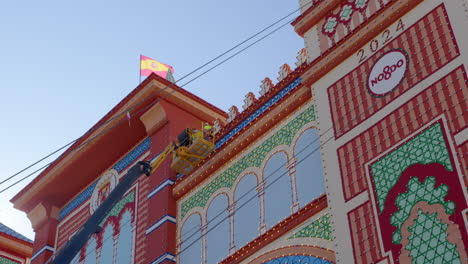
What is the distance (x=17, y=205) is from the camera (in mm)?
15867

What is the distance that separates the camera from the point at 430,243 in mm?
7531

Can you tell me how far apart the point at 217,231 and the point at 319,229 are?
240cm

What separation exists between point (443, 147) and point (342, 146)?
5.34 feet

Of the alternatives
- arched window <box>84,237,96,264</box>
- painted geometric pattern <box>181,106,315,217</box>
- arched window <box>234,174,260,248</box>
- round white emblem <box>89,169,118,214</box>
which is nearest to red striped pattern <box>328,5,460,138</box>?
painted geometric pattern <box>181,106,315,217</box>

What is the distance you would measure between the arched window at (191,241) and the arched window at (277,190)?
158 cm

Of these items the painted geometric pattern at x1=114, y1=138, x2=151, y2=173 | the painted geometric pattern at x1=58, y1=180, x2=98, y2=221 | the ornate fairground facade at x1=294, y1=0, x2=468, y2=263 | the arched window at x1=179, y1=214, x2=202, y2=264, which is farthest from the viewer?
the painted geometric pattern at x1=58, y1=180, x2=98, y2=221

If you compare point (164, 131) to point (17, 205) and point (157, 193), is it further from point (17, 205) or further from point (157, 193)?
point (17, 205)

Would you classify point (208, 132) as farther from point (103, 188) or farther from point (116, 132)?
point (103, 188)

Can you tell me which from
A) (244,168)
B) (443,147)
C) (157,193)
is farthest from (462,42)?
(157,193)

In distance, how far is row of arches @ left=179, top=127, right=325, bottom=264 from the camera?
9.99 m

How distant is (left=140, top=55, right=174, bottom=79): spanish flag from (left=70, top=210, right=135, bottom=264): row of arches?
3.53m

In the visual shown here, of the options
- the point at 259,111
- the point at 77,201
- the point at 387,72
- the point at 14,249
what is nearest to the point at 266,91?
the point at 259,111

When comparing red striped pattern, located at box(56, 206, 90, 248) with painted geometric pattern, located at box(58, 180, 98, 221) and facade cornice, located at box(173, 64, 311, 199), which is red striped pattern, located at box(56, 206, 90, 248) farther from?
facade cornice, located at box(173, 64, 311, 199)

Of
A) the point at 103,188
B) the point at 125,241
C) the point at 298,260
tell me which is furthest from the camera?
the point at 103,188
